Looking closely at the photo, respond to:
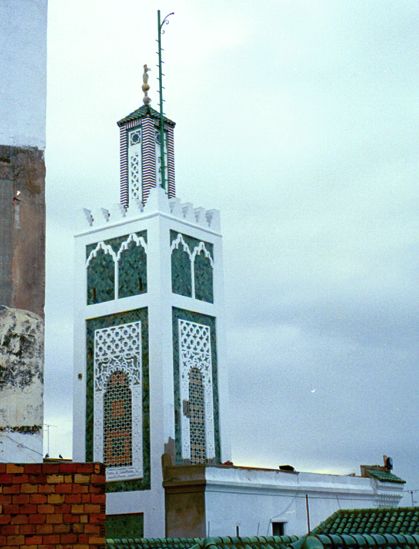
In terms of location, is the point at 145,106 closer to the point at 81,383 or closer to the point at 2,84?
the point at 81,383

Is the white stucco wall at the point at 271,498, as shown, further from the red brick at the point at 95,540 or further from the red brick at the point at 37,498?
the red brick at the point at 37,498

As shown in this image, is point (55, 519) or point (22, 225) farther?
point (22, 225)

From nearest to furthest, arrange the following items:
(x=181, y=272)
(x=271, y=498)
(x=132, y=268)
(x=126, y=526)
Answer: (x=126, y=526) < (x=271, y=498) < (x=132, y=268) < (x=181, y=272)

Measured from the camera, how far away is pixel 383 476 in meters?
19.7

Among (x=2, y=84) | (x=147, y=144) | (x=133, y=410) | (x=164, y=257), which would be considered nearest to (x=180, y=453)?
(x=133, y=410)

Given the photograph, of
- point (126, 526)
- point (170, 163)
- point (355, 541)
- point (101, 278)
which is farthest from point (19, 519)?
point (170, 163)

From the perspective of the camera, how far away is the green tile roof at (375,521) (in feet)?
29.0

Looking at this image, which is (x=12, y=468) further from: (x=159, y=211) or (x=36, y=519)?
(x=159, y=211)

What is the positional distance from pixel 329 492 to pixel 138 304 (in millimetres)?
5356

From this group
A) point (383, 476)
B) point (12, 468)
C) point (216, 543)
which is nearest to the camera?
point (12, 468)

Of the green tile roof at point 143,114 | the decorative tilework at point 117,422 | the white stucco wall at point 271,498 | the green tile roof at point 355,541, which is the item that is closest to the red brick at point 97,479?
the green tile roof at point 355,541

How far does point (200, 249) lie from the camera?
701 inches

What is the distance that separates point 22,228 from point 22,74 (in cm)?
92

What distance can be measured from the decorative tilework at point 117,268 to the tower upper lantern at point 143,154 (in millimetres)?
997
